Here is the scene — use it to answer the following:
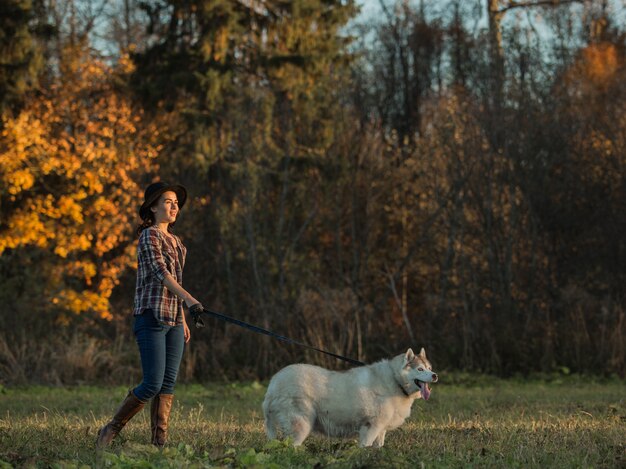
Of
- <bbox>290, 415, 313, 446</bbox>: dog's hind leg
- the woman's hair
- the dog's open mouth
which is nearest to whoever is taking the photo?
the woman's hair

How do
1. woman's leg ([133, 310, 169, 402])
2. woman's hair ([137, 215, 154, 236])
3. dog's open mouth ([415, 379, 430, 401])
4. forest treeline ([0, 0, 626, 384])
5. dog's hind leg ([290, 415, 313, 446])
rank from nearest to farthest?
1. woman's leg ([133, 310, 169, 402])
2. woman's hair ([137, 215, 154, 236])
3. dog's hind leg ([290, 415, 313, 446])
4. dog's open mouth ([415, 379, 430, 401])
5. forest treeline ([0, 0, 626, 384])

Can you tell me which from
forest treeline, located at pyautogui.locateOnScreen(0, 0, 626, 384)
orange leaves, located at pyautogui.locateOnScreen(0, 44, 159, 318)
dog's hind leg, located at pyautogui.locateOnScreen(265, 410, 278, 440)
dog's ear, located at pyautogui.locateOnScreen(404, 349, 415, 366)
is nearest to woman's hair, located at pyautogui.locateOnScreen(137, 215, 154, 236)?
dog's hind leg, located at pyautogui.locateOnScreen(265, 410, 278, 440)

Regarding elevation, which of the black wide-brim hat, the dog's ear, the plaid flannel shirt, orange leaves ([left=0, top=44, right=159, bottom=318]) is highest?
orange leaves ([left=0, top=44, right=159, bottom=318])

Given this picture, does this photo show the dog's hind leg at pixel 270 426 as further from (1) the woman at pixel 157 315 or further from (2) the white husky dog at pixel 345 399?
(1) the woman at pixel 157 315

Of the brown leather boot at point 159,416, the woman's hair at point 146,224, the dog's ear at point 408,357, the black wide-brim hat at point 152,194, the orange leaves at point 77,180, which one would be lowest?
the brown leather boot at point 159,416

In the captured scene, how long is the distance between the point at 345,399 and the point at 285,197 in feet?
44.3

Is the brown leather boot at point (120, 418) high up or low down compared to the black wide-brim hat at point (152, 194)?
down

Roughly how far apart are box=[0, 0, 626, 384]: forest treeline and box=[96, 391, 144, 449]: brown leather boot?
403 inches

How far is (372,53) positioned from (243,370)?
21.3m

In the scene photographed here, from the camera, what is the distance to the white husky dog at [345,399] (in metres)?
8.28

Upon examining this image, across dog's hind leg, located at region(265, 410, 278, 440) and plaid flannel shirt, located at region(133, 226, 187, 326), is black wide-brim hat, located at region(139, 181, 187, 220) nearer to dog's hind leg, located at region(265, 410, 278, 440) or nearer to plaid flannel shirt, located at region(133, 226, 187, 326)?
plaid flannel shirt, located at region(133, 226, 187, 326)

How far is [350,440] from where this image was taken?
898 cm

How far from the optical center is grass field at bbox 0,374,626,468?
671 cm

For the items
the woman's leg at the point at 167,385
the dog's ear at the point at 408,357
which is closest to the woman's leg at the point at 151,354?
the woman's leg at the point at 167,385
